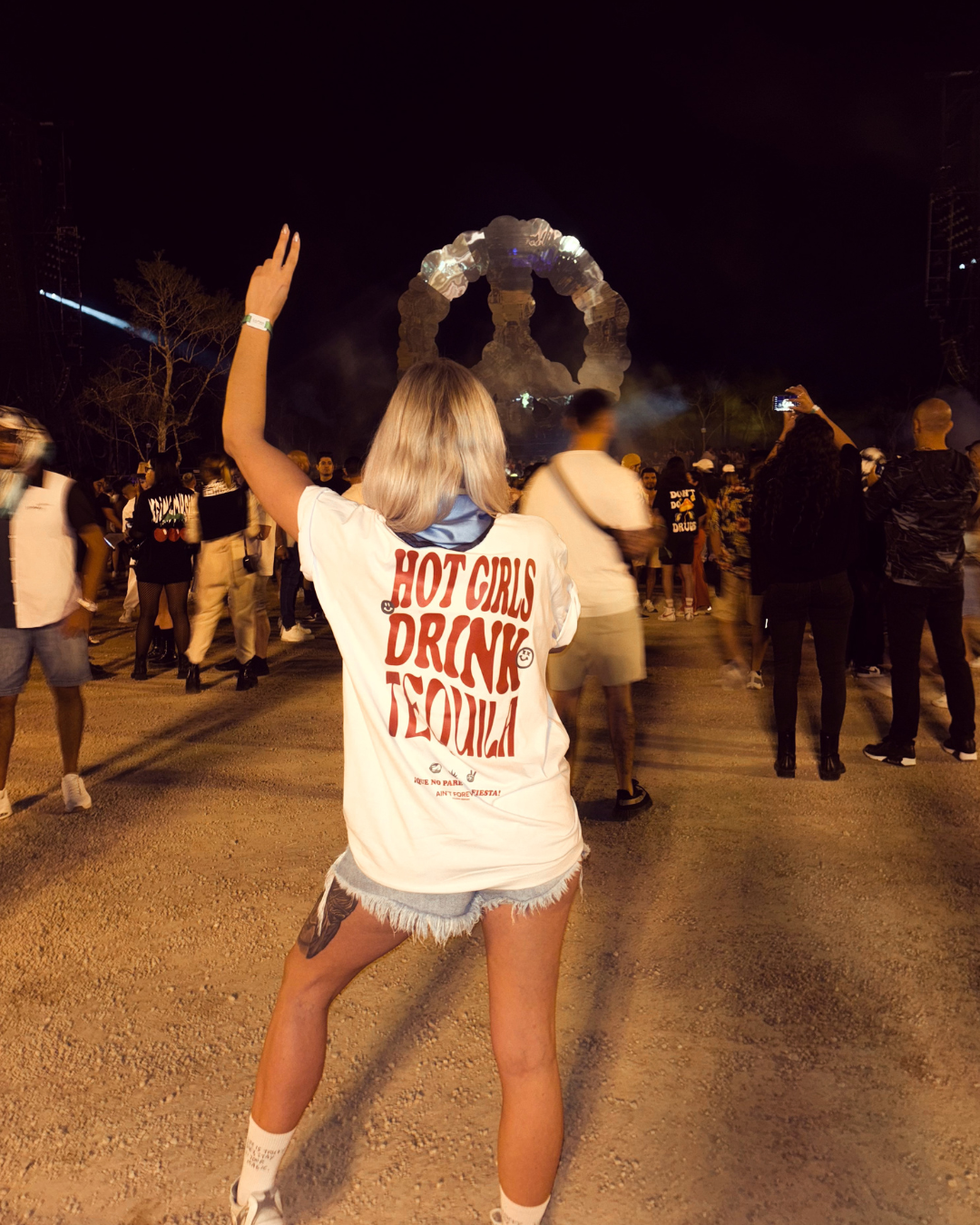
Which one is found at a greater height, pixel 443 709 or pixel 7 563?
pixel 7 563

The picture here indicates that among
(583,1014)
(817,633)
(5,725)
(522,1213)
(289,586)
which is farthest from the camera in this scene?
(289,586)

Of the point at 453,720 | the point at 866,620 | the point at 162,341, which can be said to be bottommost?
the point at 866,620

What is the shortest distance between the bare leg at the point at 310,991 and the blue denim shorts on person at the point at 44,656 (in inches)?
124

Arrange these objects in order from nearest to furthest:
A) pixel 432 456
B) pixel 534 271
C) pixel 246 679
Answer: pixel 432 456, pixel 246 679, pixel 534 271

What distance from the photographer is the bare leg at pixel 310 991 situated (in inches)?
72.6

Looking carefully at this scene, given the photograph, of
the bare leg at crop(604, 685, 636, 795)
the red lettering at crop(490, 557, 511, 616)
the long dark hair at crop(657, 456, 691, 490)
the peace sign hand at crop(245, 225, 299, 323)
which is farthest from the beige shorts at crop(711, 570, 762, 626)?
the red lettering at crop(490, 557, 511, 616)

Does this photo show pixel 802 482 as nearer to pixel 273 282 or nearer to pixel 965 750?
pixel 965 750

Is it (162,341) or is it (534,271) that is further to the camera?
(162,341)

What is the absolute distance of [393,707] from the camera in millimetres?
1726

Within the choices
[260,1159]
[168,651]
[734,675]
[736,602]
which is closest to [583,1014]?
[260,1159]

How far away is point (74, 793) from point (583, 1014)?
10.2 feet

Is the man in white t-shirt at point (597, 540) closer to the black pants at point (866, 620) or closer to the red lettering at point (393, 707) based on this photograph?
the red lettering at point (393, 707)

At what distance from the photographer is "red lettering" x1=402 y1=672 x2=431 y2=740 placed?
1714 millimetres

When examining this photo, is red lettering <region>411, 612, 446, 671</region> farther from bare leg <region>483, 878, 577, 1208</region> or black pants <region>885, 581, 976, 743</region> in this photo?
→ black pants <region>885, 581, 976, 743</region>
